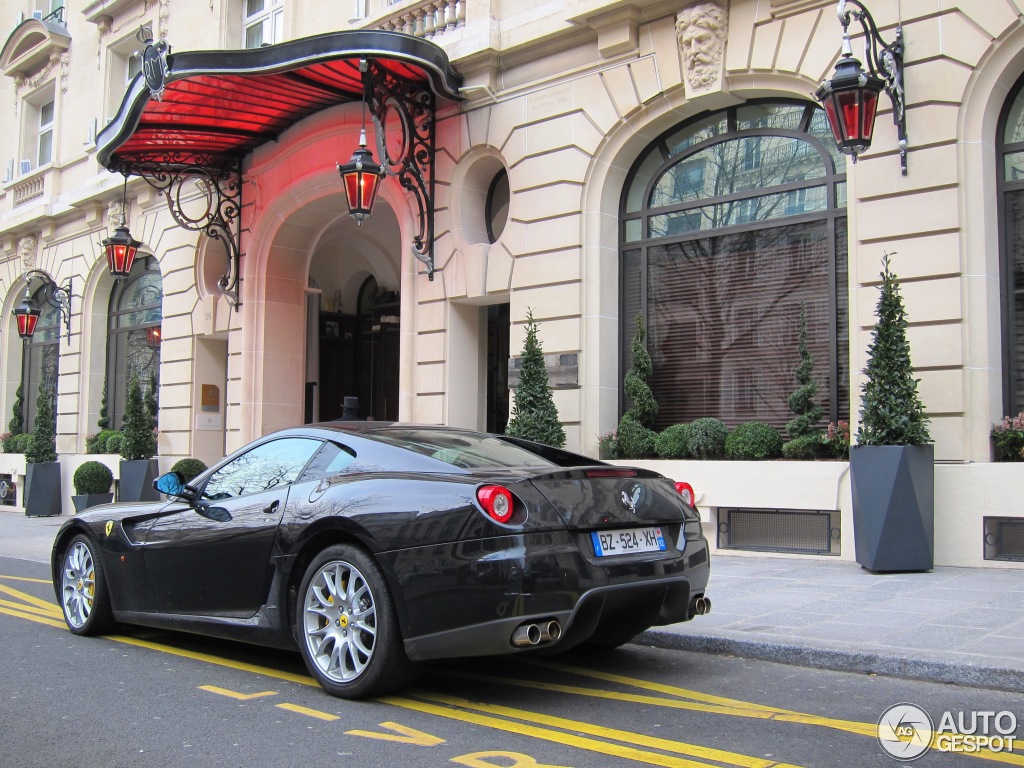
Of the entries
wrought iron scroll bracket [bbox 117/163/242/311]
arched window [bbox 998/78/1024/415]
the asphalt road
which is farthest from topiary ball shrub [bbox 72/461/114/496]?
arched window [bbox 998/78/1024/415]

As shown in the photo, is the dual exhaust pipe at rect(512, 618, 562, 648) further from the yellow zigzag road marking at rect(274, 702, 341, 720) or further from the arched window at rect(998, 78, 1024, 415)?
the arched window at rect(998, 78, 1024, 415)

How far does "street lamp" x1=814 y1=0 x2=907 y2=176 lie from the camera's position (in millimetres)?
9219

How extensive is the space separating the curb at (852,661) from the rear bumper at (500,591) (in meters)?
1.47

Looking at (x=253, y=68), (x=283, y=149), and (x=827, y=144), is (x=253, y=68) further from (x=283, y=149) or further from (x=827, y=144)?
(x=827, y=144)

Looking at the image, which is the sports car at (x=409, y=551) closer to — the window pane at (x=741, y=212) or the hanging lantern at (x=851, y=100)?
the hanging lantern at (x=851, y=100)

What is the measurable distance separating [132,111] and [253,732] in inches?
471

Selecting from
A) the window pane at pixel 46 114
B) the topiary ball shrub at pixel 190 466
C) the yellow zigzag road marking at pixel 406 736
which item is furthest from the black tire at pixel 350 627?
the window pane at pixel 46 114

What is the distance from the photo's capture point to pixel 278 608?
544cm

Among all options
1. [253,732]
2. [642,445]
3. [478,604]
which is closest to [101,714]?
[253,732]

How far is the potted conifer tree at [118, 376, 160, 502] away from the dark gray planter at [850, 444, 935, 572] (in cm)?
1306

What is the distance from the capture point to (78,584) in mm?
7074

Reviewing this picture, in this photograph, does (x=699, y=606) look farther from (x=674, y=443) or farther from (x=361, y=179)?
(x=361, y=179)

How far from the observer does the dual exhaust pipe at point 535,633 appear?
459 centimetres

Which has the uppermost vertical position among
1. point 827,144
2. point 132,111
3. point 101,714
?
point 132,111
